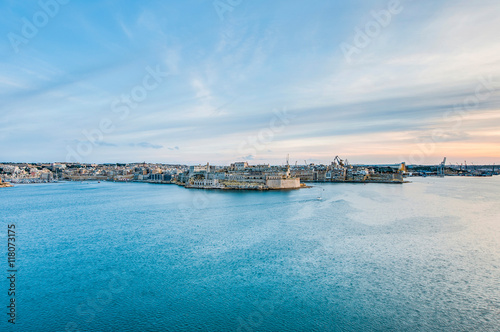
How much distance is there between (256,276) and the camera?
5238 mm

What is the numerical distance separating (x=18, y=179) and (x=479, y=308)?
49.8m

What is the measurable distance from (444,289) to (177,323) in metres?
4.21

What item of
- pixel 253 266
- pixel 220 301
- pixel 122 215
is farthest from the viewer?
pixel 122 215

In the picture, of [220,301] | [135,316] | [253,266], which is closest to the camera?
[135,316]

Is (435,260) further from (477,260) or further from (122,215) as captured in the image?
(122,215)

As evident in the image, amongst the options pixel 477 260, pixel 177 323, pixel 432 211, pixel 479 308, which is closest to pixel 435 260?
pixel 477 260

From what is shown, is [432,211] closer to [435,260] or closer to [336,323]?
[435,260]

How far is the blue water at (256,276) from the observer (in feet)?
12.6

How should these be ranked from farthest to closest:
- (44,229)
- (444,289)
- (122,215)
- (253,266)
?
(122,215)
(44,229)
(253,266)
(444,289)

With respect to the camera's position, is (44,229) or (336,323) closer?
(336,323)

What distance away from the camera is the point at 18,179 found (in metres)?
39.7

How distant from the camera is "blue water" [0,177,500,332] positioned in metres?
3.84

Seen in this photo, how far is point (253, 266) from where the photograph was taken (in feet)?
18.9

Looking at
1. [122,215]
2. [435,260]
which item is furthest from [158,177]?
[435,260]
